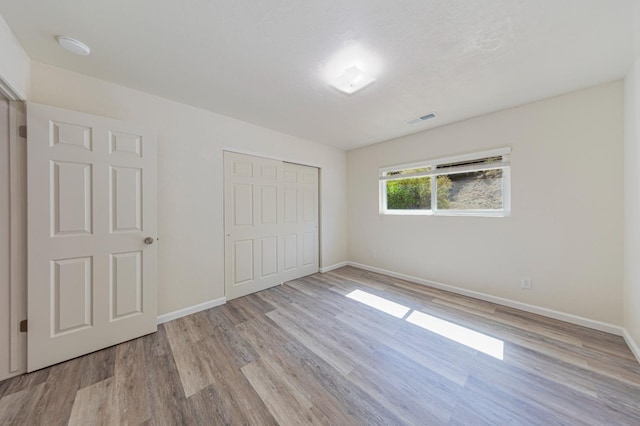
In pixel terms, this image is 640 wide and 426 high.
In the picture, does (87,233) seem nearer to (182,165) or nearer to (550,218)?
(182,165)

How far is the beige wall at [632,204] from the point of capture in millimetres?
1761

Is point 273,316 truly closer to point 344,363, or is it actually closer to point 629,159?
point 344,363

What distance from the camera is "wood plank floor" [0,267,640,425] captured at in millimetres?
1311

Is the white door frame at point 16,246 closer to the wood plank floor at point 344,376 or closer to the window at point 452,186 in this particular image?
the wood plank floor at point 344,376

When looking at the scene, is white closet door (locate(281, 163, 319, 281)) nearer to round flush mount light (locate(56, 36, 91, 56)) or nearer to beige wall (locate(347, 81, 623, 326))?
beige wall (locate(347, 81, 623, 326))

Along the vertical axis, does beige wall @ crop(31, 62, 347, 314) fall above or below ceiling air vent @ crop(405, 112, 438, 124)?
below

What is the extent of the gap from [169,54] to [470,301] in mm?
4092

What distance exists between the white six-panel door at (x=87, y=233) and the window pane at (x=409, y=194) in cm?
345

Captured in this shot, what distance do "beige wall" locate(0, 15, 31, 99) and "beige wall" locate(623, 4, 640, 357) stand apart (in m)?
4.37

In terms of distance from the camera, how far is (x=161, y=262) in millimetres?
2342

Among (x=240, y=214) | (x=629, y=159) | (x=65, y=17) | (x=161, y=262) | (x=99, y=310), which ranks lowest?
(x=99, y=310)

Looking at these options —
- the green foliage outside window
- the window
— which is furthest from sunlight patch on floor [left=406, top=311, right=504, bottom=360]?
the green foliage outside window

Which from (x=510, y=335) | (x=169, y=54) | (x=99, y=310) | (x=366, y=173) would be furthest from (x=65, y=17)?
(x=510, y=335)

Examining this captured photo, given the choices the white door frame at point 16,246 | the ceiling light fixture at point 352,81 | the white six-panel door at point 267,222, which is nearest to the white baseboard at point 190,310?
the white six-panel door at point 267,222
